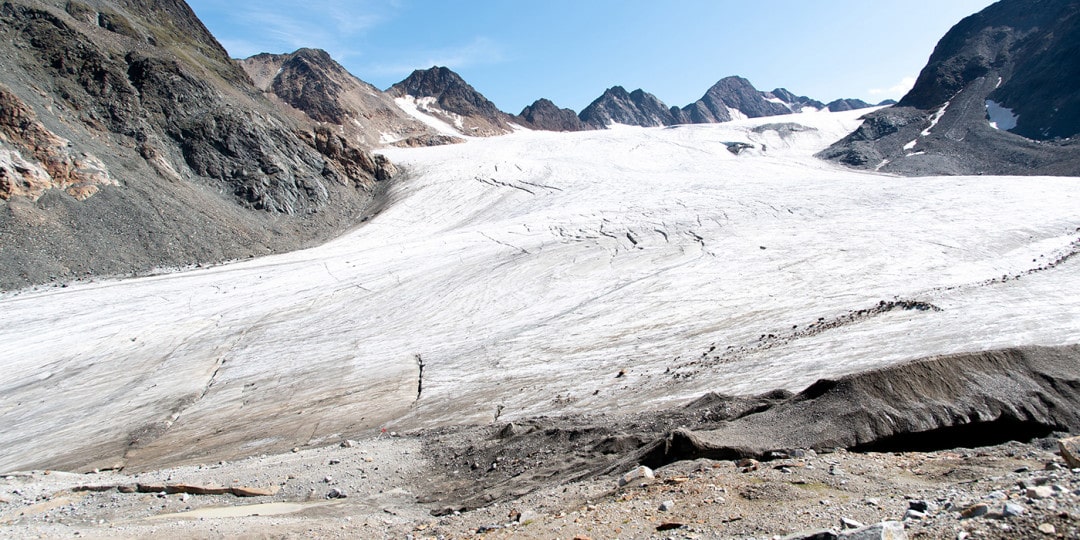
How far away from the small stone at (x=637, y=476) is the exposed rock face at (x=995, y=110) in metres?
45.1

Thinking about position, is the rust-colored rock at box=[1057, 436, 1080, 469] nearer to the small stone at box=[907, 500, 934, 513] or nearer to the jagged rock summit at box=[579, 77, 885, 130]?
the small stone at box=[907, 500, 934, 513]

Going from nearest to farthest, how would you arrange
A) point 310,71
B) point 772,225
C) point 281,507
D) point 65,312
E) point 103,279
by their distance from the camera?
1. point 281,507
2. point 65,312
3. point 103,279
4. point 772,225
5. point 310,71

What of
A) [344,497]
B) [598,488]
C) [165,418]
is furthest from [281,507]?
[165,418]

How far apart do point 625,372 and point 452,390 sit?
13.4 ft

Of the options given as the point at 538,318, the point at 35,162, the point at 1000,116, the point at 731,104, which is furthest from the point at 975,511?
the point at 731,104

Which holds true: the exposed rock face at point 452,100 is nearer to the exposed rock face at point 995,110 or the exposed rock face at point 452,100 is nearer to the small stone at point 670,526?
the exposed rock face at point 995,110

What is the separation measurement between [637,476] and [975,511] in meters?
3.30

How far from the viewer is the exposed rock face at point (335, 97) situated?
7312 centimetres

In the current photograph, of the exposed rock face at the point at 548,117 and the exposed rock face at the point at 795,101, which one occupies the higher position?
the exposed rock face at the point at 795,101

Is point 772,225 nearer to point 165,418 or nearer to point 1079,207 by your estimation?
point 1079,207

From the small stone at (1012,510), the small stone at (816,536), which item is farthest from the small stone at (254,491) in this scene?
the small stone at (1012,510)

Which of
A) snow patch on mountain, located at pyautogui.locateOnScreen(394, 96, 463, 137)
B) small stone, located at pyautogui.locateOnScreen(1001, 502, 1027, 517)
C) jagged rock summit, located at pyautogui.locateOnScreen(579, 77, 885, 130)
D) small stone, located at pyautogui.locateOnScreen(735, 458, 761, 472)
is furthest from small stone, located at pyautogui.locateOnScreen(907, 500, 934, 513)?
jagged rock summit, located at pyautogui.locateOnScreen(579, 77, 885, 130)

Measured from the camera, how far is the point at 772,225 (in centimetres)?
2339

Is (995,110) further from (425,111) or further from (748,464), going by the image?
(425,111)
